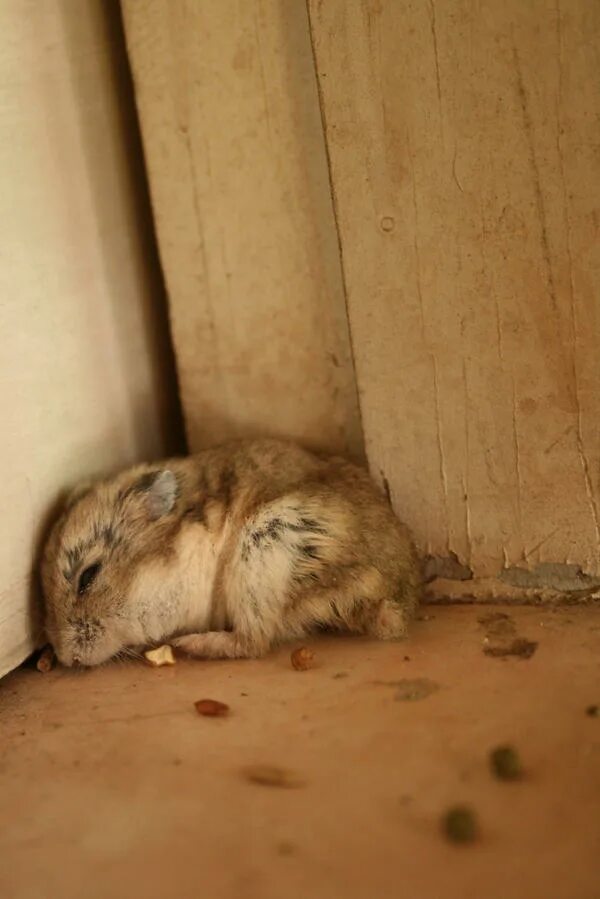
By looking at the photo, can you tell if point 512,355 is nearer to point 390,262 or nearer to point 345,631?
point 390,262

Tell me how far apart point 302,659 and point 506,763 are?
2.45 ft

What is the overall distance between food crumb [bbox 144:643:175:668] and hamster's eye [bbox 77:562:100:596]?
0.26 metres

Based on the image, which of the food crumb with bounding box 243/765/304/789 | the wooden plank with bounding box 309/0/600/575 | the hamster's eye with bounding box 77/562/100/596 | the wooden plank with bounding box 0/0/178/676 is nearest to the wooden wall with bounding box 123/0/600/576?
the wooden plank with bounding box 309/0/600/575

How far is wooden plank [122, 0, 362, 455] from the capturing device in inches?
116

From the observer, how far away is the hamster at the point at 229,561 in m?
2.76

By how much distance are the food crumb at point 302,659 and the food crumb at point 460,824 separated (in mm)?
776

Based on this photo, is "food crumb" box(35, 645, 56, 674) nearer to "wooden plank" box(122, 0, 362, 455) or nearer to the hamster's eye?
the hamster's eye

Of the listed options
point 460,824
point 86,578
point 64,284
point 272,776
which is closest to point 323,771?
point 272,776

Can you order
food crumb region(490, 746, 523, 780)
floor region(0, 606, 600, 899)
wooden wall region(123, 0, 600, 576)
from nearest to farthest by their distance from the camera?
floor region(0, 606, 600, 899) < food crumb region(490, 746, 523, 780) < wooden wall region(123, 0, 600, 576)

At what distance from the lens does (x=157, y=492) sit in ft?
9.63

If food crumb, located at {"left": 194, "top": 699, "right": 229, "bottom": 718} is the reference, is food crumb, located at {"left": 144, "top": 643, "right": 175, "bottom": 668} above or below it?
above

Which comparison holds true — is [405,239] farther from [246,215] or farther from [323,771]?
[323,771]

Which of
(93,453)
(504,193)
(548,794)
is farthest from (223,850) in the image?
(504,193)

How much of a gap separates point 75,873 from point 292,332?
172 centimetres
